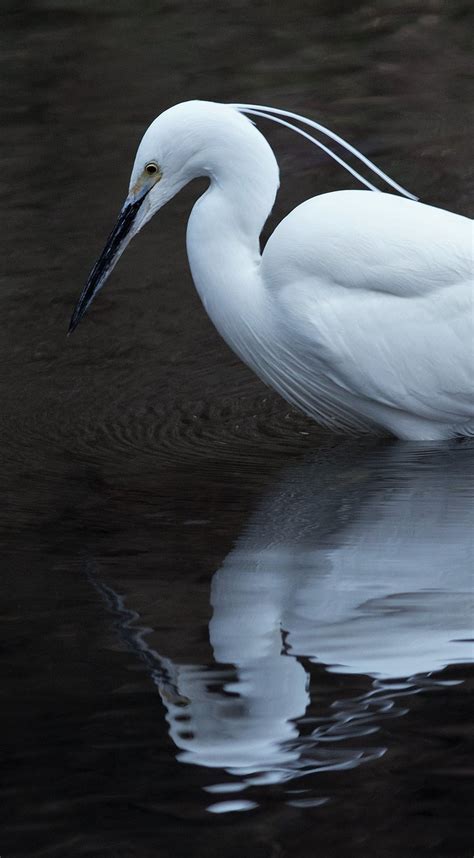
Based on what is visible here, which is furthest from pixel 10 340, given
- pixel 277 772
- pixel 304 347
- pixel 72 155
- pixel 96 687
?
pixel 277 772

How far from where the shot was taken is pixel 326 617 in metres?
3.60

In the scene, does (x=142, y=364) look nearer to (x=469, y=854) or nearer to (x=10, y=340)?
(x=10, y=340)

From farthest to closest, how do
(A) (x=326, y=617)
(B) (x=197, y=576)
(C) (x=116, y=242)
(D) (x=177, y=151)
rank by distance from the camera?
(C) (x=116, y=242)
(D) (x=177, y=151)
(B) (x=197, y=576)
(A) (x=326, y=617)

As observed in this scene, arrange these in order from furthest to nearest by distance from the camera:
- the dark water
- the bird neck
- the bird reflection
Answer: the bird neck → the bird reflection → the dark water

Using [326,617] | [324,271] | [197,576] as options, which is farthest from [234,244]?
[326,617]

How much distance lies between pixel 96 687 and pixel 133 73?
249 inches

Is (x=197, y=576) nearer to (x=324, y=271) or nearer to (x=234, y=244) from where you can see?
(x=324, y=271)

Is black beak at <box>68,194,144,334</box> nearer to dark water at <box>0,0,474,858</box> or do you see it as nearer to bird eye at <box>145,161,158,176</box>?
bird eye at <box>145,161,158,176</box>

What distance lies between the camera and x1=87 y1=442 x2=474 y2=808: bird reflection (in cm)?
310

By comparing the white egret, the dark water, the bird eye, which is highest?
the bird eye

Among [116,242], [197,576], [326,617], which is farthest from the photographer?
[116,242]

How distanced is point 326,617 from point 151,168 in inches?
64.9

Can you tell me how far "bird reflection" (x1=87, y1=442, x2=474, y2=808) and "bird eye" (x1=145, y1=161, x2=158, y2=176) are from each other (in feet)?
3.33

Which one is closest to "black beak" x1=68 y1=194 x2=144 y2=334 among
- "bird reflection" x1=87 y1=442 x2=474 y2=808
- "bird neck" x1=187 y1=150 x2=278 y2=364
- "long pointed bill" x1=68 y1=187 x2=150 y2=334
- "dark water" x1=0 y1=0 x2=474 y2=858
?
"long pointed bill" x1=68 y1=187 x2=150 y2=334
